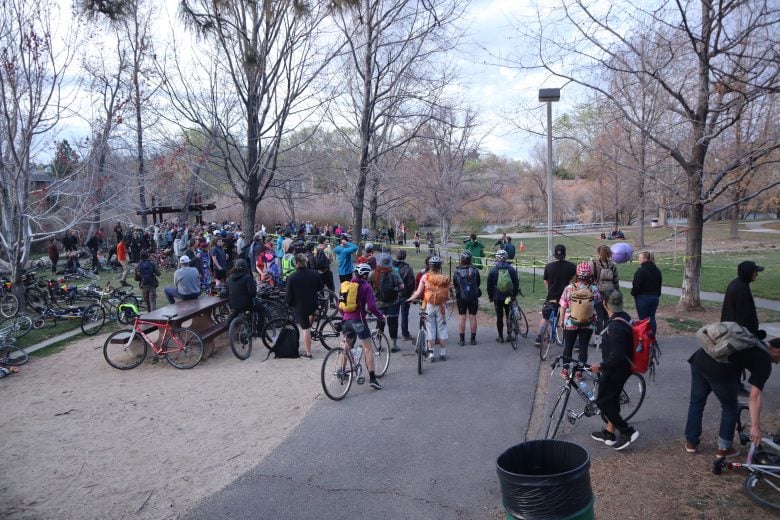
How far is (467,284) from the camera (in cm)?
1000

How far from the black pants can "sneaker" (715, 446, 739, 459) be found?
0.85 meters

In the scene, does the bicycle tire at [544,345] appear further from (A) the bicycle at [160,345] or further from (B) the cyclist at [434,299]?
(A) the bicycle at [160,345]

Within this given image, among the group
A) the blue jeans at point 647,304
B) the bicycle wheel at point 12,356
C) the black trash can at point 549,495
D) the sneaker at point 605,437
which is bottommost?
the sneaker at point 605,437

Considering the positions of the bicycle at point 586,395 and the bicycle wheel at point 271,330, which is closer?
the bicycle at point 586,395

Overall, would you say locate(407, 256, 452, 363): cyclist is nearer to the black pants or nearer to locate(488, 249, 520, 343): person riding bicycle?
locate(488, 249, 520, 343): person riding bicycle

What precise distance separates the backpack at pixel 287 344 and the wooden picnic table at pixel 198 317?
1.29 meters

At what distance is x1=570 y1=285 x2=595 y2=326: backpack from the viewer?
758 cm

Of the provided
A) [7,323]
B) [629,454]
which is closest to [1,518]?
[629,454]

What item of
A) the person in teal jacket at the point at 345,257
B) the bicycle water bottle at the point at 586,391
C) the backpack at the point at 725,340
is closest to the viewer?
the backpack at the point at 725,340

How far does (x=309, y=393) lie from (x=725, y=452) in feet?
17.1

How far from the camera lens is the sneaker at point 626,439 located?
231 inches

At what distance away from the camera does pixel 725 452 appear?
17.2 feet

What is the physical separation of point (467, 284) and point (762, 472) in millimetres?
5691

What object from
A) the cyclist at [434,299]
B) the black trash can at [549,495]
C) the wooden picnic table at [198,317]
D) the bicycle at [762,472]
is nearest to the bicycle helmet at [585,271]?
the cyclist at [434,299]
